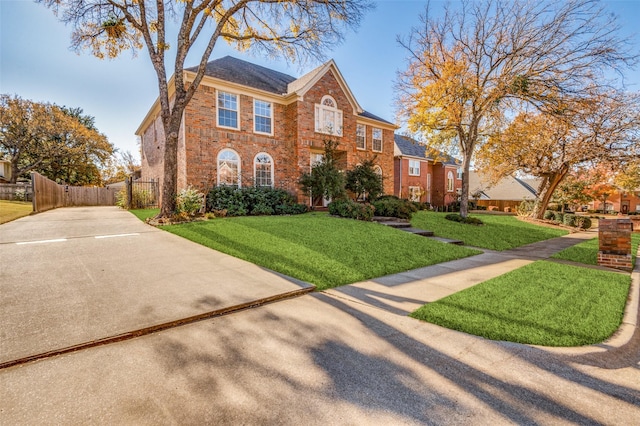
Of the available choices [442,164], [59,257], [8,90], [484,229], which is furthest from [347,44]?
[8,90]

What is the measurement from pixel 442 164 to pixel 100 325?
31047 millimetres

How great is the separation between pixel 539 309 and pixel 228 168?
12.5 m

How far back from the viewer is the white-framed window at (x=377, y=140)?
19595 millimetres

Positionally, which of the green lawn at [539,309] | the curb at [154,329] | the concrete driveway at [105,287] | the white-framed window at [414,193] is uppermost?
the white-framed window at [414,193]

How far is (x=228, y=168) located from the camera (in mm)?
13359

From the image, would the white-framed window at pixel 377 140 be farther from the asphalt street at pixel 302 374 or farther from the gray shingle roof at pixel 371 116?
the asphalt street at pixel 302 374

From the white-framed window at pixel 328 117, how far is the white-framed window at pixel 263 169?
3.17m

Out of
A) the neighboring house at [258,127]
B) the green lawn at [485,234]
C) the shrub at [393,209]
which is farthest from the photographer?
the shrub at [393,209]

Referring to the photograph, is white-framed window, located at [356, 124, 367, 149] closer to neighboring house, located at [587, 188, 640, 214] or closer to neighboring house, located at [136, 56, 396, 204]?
neighboring house, located at [136, 56, 396, 204]

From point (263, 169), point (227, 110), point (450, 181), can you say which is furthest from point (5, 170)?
point (450, 181)

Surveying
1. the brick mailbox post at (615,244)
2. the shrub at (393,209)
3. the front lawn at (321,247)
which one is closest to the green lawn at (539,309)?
the brick mailbox post at (615,244)

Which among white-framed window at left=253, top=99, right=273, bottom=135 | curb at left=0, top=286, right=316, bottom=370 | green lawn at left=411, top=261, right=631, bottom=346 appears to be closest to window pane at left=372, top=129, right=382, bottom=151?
white-framed window at left=253, top=99, right=273, bottom=135

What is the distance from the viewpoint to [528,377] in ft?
7.82

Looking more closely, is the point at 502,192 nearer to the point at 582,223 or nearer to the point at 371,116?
the point at 582,223
